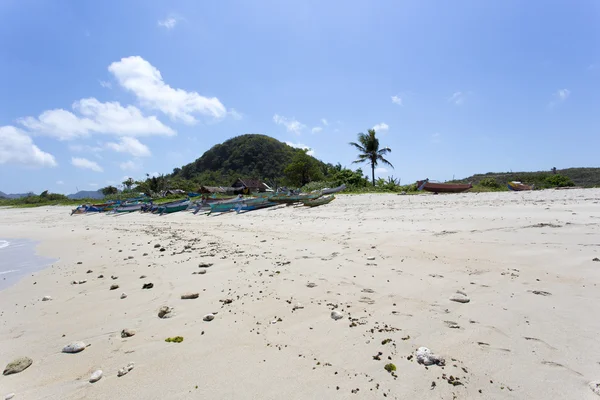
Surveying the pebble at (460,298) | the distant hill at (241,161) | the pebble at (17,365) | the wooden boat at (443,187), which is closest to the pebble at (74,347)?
the pebble at (17,365)

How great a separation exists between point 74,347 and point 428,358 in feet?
12.6

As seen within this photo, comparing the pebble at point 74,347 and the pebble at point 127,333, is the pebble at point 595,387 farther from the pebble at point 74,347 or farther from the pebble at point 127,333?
the pebble at point 74,347

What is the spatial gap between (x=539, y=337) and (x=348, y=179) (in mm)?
34319

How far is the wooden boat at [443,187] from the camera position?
858 inches

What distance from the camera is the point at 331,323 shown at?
351cm

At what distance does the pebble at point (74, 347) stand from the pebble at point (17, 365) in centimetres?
31

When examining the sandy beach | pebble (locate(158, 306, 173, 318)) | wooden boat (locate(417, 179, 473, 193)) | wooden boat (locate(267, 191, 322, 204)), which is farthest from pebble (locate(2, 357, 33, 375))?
wooden boat (locate(417, 179, 473, 193))

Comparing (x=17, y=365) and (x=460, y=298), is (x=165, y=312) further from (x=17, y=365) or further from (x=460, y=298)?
(x=460, y=298)

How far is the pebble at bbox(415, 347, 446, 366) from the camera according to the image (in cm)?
260

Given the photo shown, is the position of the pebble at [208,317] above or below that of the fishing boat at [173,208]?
below

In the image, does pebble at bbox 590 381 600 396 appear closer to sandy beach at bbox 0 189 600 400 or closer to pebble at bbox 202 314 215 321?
sandy beach at bbox 0 189 600 400

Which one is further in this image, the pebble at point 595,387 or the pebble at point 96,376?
the pebble at point 96,376

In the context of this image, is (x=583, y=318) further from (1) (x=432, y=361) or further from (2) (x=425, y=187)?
(2) (x=425, y=187)

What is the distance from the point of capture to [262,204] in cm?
2191
